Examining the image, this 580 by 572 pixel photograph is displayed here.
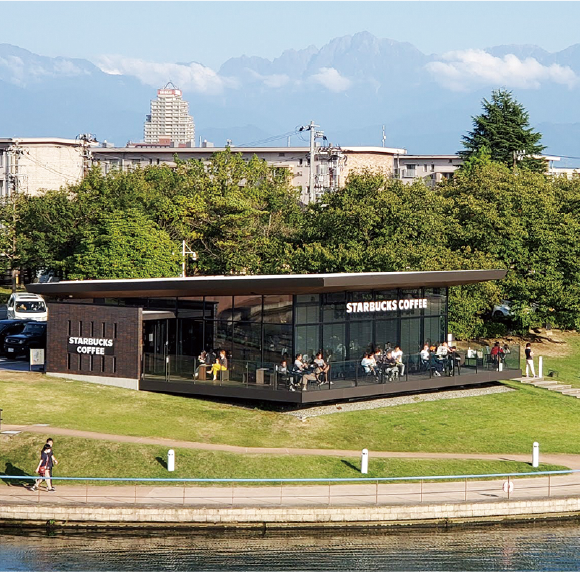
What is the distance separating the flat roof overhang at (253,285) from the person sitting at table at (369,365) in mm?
2933

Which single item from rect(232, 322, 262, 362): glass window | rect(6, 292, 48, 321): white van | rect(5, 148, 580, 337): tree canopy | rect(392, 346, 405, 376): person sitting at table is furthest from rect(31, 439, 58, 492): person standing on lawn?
rect(6, 292, 48, 321): white van

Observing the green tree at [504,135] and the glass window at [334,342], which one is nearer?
the glass window at [334,342]

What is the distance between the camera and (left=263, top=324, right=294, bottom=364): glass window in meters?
41.8

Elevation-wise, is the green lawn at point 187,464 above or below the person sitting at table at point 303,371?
below

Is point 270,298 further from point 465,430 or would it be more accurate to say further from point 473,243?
point 473,243

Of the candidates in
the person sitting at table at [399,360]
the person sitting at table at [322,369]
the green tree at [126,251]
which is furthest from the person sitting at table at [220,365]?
the green tree at [126,251]

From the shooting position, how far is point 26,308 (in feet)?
223

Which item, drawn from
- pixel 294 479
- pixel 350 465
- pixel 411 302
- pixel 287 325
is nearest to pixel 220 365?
pixel 287 325

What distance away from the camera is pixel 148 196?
251ft

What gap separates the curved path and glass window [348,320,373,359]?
23.9 ft

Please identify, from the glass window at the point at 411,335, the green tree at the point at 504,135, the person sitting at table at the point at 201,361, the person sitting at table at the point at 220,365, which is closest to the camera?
the person sitting at table at the point at 220,365

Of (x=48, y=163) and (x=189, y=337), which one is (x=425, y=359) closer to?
(x=189, y=337)

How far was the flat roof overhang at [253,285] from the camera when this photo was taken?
40.0m

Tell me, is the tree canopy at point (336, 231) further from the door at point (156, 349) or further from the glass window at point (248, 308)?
the door at point (156, 349)
